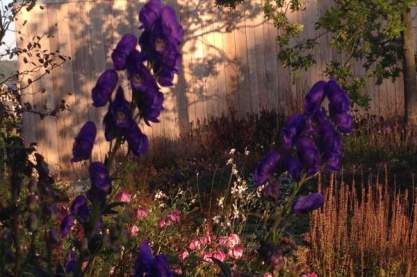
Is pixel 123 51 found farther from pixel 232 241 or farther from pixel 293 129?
pixel 232 241

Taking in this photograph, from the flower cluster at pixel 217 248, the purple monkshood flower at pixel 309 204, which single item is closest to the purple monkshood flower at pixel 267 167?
the purple monkshood flower at pixel 309 204

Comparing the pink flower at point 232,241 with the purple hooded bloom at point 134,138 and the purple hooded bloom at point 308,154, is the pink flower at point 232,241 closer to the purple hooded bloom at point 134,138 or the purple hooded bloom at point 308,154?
the purple hooded bloom at point 308,154

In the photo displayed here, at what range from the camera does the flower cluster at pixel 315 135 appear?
6.64 ft

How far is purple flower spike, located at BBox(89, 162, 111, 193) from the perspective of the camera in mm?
1941

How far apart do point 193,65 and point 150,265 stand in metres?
10.0

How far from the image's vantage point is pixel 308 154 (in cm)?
201

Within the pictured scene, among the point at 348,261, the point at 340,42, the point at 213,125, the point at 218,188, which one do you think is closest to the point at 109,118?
the point at 348,261

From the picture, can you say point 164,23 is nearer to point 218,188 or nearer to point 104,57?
point 218,188

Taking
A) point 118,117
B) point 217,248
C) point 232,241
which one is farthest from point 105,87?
point 217,248

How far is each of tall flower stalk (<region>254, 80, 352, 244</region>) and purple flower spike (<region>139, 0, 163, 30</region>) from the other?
1.49 feet

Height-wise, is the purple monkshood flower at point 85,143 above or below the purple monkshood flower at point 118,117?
below

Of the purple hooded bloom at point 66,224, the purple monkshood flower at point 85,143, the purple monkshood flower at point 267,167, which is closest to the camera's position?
the purple monkshood flower at point 85,143

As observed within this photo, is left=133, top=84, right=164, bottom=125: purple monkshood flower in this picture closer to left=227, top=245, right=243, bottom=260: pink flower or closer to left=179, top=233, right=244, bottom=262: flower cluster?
left=179, top=233, right=244, bottom=262: flower cluster

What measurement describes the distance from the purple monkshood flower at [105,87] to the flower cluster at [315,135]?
1.58 feet
